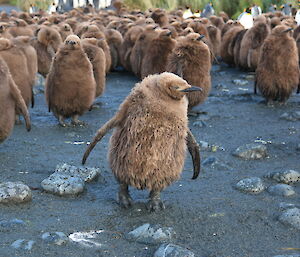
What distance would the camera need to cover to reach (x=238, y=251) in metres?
2.91

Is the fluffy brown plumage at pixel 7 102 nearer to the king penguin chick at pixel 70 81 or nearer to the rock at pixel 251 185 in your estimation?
the king penguin chick at pixel 70 81

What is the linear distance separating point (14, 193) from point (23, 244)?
0.63m

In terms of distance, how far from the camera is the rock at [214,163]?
14.5 ft

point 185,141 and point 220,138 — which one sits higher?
point 185,141

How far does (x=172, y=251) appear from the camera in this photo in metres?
2.77

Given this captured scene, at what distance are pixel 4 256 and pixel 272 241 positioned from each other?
151cm

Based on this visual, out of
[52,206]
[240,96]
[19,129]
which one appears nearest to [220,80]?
[240,96]

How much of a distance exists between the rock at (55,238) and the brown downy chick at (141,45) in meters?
5.35

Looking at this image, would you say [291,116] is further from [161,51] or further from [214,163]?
[214,163]

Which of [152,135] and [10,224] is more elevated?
[152,135]

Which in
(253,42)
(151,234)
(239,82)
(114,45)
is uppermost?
(253,42)

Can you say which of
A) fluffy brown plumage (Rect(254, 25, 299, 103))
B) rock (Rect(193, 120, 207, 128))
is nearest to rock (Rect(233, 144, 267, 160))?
rock (Rect(193, 120, 207, 128))

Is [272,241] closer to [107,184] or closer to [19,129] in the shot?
[107,184]

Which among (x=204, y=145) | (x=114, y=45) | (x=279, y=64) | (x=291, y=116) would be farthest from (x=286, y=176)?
(x=114, y=45)
